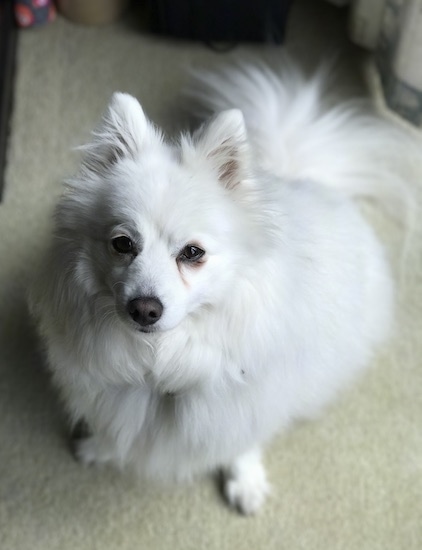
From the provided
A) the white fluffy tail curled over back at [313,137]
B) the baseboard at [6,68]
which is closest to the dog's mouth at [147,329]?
the white fluffy tail curled over back at [313,137]

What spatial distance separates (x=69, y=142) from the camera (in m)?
1.88

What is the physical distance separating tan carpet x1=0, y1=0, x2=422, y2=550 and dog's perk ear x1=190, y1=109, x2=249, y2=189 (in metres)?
0.72

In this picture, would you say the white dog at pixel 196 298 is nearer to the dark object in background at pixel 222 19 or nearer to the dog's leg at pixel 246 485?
the dog's leg at pixel 246 485

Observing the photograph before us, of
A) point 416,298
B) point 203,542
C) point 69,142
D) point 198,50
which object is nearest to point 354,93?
point 198,50

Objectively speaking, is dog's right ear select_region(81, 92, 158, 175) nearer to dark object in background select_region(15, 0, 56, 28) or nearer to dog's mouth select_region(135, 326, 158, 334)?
dog's mouth select_region(135, 326, 158, 334)

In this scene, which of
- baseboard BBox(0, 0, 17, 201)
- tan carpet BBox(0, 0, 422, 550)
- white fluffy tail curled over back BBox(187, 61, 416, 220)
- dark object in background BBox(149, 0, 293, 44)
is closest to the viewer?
tan carpet BBox(0, 0, 422, 550)

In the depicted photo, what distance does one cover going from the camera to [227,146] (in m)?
0.93

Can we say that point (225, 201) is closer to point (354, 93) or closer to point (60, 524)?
point (60, 524)

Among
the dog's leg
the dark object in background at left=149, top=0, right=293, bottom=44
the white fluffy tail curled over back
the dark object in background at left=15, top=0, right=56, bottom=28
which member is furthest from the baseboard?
the dog's leg

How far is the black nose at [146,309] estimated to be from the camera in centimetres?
90

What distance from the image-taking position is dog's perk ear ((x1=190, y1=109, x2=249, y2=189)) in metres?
0.91

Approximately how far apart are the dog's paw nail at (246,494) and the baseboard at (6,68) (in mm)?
967

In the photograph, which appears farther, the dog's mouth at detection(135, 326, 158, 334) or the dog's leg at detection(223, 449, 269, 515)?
the dog's leg at detection(223, 449, 269, 515)

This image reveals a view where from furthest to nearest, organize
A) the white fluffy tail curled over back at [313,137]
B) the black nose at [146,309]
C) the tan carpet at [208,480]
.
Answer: the white fluffy tail curled over back at [313,137]
the tan carpet at [208,480]
the black nose at [146,309]
